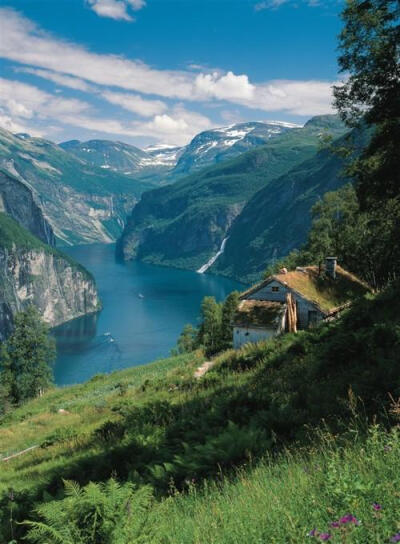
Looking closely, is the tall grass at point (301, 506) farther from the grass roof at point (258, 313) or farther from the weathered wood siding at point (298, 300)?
the weathered wood siding at point (298, 300)

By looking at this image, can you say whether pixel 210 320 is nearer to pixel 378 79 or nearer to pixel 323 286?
pixel 323 286

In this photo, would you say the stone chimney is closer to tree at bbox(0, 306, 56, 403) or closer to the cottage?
the cottage

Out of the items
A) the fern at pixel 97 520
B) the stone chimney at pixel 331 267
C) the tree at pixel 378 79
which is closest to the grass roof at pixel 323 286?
the stone chimney at pixel 331 267

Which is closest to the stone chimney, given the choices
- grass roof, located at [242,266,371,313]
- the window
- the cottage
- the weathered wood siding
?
the cottage

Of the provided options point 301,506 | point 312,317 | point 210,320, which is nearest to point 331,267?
point 312,317

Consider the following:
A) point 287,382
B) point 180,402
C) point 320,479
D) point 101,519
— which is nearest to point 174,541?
point 101,519

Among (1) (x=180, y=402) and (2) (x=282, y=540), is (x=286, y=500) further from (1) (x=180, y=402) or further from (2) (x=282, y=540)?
(1) (x=180, y=402)
